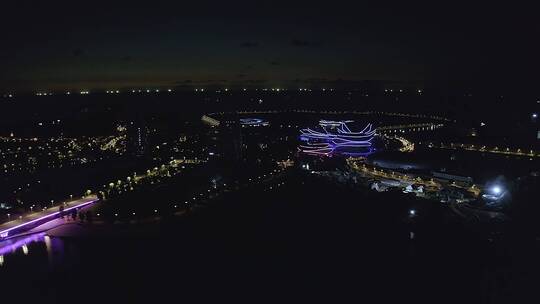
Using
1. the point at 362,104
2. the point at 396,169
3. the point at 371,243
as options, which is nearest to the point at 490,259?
the point at 371,243

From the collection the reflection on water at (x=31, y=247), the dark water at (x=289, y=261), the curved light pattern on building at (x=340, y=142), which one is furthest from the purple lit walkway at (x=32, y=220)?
the curved light pattern on building at (x=340, y=142)

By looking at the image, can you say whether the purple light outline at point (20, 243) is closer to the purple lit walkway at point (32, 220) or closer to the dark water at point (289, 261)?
the dark water at point (289, 261)

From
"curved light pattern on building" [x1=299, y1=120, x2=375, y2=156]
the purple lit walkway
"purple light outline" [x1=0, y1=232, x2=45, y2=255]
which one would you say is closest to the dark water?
"purple light outline" [x1=0, y1=232, x2=45, y2=255]

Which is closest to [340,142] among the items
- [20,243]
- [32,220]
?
[32,220]

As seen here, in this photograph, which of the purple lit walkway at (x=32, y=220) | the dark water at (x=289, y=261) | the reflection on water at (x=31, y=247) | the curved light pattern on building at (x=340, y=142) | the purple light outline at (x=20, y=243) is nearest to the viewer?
the dark water at (x=289, y=261)

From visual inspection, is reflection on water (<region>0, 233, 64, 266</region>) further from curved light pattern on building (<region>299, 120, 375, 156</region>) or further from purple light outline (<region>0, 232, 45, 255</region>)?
curved light pattern on building (<region>299, 120, 375, 156</region>)

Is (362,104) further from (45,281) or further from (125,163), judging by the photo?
(45,281)
